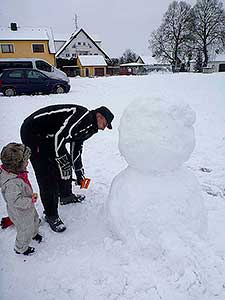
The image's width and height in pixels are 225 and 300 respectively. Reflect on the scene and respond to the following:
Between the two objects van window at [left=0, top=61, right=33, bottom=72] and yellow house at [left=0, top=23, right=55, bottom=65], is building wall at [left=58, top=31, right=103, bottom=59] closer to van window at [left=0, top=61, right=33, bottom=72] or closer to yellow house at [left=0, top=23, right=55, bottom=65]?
yellow house at [left=0, top=23, right=55, bottom=65]

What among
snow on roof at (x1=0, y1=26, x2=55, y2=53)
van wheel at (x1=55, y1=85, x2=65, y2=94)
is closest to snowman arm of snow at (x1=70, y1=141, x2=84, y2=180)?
van wheel at (x1=55, y1=85, x2=65, y2=94)

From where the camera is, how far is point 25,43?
24.0 meters

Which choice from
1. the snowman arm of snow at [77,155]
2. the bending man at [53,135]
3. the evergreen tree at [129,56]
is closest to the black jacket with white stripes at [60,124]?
the bending man at [53,135]

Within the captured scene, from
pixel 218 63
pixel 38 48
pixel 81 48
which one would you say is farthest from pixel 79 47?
pixel 218 63

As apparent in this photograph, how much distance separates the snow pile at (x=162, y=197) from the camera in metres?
2.29

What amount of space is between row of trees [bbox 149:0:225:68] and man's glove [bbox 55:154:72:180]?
666cm

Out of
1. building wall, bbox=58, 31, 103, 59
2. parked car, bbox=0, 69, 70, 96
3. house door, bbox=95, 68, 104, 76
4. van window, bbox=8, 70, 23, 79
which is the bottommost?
parked car, bbox=0, 69, 70, 96

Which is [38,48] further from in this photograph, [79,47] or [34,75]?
[34,75]

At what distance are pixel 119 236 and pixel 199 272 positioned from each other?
77cm

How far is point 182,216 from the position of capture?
240 centimetres

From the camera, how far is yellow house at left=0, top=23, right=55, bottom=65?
2311 cm

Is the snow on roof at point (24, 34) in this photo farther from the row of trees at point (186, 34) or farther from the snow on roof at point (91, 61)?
the row of trees at point (186, 34)

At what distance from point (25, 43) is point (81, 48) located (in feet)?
45.0

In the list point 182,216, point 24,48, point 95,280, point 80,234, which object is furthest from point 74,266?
point 24,48
